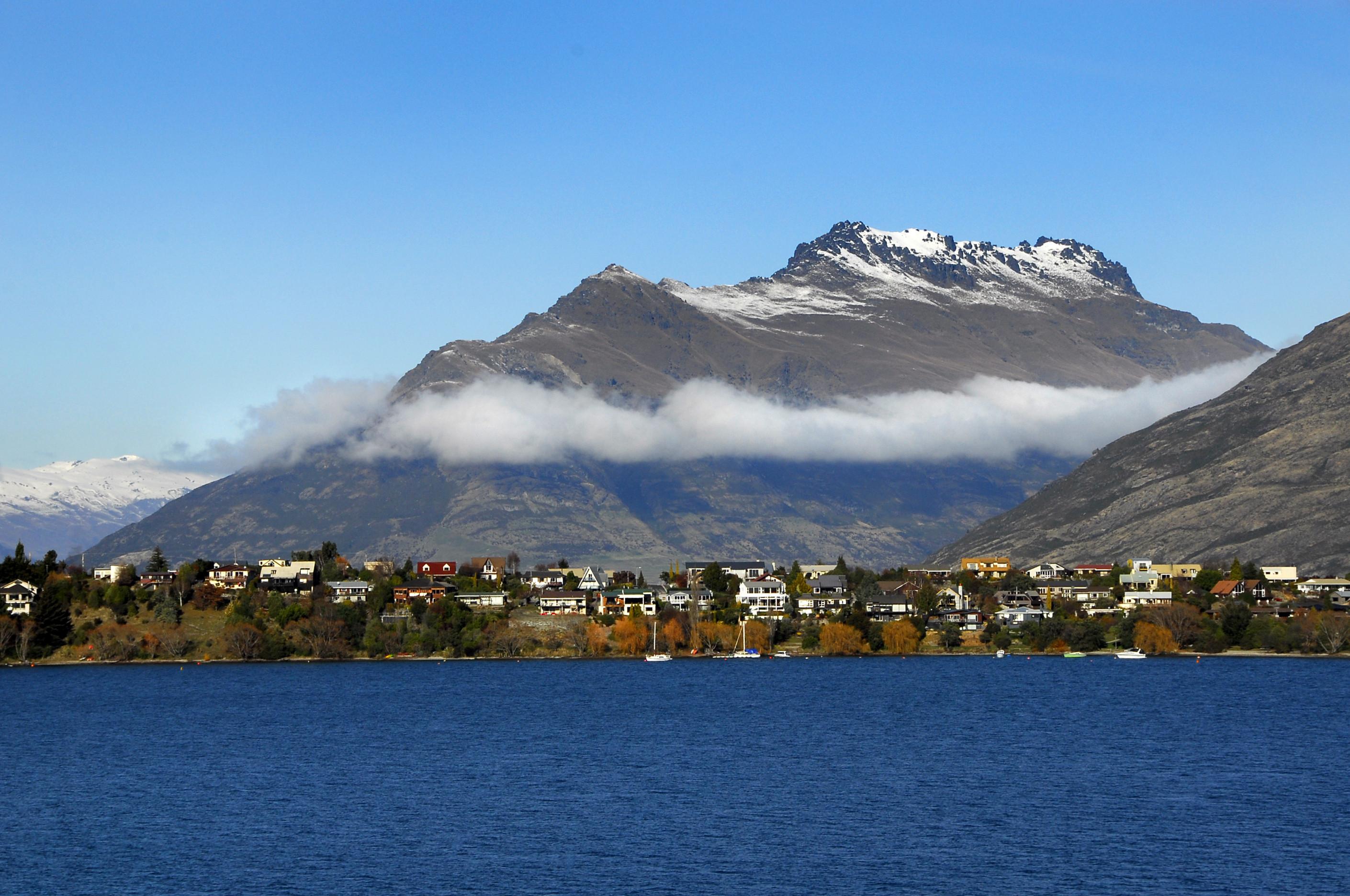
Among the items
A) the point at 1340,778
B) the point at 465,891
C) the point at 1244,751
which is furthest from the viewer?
the point at 1244,751

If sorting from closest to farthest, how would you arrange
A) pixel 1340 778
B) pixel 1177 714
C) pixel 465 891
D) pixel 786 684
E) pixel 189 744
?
pixel 465 891 → pixel 1340 778 → pixel 189 744 → pixel 1177 714 → pixel 786 684

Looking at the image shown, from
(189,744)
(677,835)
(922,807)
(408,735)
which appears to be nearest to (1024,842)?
(922,807)

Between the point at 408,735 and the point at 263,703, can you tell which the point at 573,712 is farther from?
the point at 263,703

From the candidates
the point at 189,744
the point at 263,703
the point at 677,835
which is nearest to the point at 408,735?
the point at 189,744

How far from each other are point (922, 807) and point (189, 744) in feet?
221

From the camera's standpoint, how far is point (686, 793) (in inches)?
4289

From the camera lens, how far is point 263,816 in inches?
3979

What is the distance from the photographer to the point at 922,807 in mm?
101750

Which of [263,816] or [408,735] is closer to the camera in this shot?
[263,816]

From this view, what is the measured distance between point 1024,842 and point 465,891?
31.3m

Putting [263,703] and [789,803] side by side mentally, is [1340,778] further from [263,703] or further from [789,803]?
[263,703]

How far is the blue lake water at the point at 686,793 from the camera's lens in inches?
3307

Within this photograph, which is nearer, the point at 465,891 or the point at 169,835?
the point at 465,891

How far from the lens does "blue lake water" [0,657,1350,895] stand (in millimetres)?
84000
